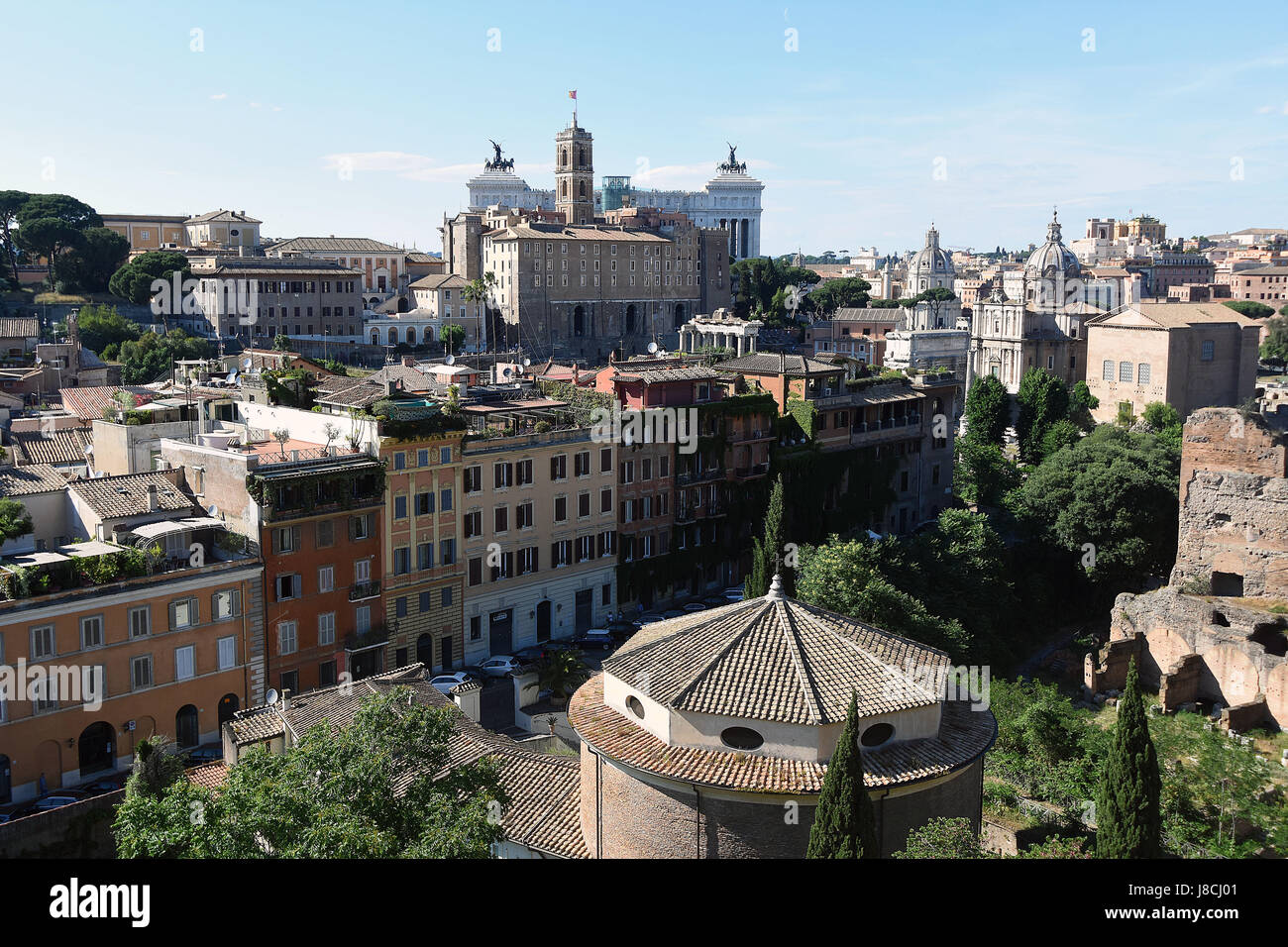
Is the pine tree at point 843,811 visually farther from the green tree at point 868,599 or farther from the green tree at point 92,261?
the green tree at point 92,261

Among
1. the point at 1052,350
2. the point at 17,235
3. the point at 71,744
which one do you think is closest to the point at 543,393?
the point at 71,744

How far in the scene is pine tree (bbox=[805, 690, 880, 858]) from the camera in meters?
13.2

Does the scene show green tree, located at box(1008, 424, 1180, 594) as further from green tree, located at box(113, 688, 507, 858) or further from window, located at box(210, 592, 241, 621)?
green tree, located at box(113, 688, 507, 858)

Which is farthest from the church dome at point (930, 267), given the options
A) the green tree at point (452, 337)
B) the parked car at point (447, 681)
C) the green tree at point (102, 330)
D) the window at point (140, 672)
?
the window at point (140, 672)

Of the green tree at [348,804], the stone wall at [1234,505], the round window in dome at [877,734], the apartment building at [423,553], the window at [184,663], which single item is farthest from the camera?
the stone wall at [1234,505]

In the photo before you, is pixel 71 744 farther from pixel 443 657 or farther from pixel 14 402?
pixel 14 402

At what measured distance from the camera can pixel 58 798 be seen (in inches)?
1046

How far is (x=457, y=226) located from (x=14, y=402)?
69.9 metres

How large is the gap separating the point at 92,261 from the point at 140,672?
3148 inches

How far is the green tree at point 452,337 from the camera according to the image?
98.8 metres

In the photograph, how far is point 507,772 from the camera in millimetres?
19125

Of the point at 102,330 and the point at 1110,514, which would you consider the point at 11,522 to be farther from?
the point at 102,330

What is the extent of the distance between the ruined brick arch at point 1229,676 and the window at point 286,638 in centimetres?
2620

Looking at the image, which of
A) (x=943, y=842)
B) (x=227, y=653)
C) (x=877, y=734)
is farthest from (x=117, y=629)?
(x=943, y=842)
